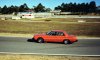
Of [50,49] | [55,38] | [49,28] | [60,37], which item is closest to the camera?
A: [50,49]

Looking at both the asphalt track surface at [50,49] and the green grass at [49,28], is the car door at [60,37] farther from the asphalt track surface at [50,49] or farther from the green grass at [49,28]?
the green grass at [49,28]

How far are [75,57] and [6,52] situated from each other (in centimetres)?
491

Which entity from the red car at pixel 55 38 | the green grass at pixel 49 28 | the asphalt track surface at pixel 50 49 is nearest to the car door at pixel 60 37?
the red car at pixel 55 38

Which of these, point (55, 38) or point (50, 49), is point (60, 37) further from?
point (50, 49)

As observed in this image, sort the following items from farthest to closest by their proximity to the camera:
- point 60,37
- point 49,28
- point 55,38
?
point 49,28
point 60,37
point 55,38

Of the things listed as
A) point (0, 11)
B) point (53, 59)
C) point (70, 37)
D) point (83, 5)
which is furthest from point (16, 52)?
point (0, 11)

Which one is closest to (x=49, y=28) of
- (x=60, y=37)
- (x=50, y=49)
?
(x=60, y=37)

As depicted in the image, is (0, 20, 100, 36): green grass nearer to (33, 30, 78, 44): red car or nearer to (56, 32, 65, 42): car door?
(33, 30, 78, 44): red car

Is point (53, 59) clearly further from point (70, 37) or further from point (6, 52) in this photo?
point (70, 37)

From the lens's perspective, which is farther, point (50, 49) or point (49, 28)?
point (49, 28)

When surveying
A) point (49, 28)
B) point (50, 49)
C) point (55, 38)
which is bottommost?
point (49, 28)

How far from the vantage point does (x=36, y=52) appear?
1463 cm

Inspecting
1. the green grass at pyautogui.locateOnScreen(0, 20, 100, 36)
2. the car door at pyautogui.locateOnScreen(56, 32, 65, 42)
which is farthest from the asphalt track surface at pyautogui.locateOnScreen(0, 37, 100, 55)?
the green grass at pyautogui.locateOnScreen(0, 20, 100, 36)

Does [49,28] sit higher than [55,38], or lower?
lower
